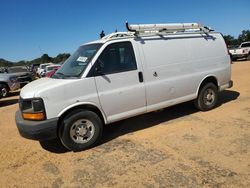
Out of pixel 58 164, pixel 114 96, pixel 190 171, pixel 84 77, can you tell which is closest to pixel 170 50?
pixel 114 96

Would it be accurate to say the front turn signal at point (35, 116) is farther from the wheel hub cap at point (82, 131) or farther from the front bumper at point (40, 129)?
the wheel hub cap at point (82, 131)

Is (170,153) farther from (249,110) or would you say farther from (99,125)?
(249,110)

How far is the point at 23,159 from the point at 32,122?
0.83 m

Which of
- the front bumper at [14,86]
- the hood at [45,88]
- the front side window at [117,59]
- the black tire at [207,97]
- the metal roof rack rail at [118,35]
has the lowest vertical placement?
the black tire at [207,97]

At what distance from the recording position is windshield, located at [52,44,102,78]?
533 cm

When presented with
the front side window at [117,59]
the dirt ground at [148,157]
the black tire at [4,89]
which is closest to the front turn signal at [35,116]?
the dirt ground at [148,157]

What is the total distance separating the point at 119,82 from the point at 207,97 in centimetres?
295

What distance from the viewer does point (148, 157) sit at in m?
4.65

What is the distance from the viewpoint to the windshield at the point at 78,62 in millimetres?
5328

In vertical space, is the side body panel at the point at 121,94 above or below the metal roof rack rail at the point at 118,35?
below

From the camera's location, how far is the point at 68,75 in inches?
A: 212

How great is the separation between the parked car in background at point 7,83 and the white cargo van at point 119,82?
32.8ft

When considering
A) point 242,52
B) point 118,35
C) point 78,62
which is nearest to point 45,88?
point 78,62

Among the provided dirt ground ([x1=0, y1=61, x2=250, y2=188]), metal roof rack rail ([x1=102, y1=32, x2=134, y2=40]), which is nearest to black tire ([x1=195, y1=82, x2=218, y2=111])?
dirt ground ([x1=0, y1=61, x2=250, y2=188])
